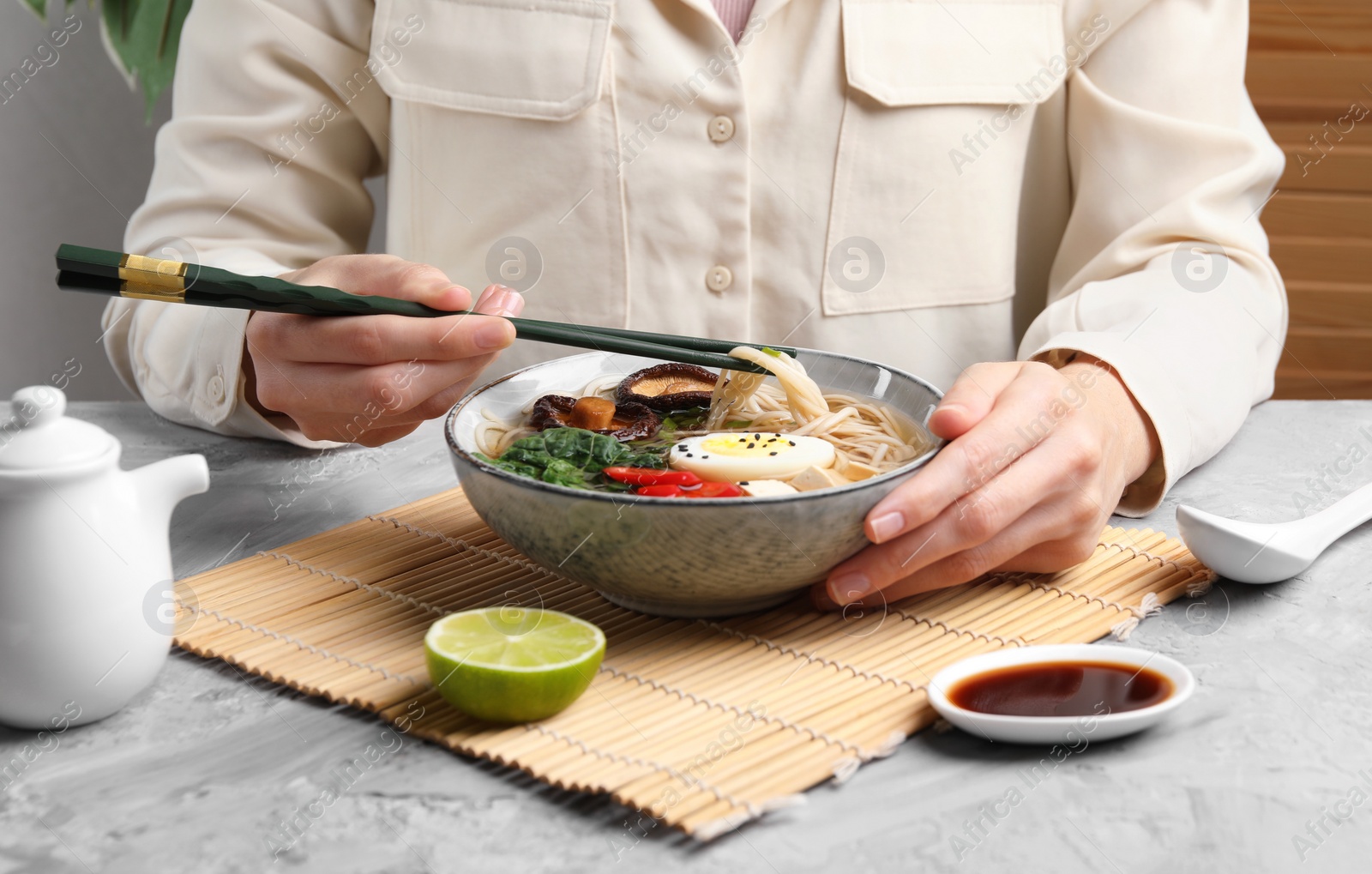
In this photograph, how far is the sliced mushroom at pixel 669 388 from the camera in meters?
1.44

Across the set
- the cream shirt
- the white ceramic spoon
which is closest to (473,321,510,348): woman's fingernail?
the cream shirt

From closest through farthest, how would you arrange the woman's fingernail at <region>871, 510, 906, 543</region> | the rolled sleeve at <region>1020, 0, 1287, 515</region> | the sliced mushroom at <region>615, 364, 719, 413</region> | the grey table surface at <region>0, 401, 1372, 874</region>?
the grey table surface at <region>0, 401, 1372, 874</region> < the woman's fingernail at <region>871, 510, 906, 543</region> < the sliced mushroom at <region>615, 364, 719, 413</region> < the rolled sleeve at <region>1020, 0, 1287, 515</region>

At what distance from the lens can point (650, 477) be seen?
1.18m

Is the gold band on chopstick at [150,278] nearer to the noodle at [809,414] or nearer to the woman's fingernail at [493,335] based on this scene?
the woman's fingernail at [493,335]

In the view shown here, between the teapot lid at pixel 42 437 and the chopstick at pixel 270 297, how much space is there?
201 millimetres

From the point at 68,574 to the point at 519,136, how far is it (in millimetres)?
1090

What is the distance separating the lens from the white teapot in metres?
0.94

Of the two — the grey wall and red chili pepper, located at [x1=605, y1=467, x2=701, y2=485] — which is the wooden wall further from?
the grey wall

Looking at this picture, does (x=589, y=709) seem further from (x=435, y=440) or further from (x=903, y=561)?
(x=435, y=440)

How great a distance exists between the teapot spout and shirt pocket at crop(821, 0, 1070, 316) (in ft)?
3.70

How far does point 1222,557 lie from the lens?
125cm

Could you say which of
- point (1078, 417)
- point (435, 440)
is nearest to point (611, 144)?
point (435, 440)

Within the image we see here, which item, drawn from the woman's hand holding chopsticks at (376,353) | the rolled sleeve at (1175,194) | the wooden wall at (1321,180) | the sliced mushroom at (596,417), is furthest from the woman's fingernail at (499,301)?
the wooden wall at (1321,180)

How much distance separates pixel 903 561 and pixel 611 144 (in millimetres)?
954
